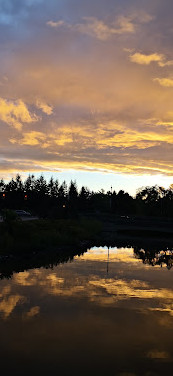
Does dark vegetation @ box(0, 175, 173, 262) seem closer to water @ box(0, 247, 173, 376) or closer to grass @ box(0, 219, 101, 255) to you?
grass @ box(0, 219, 101, 255)

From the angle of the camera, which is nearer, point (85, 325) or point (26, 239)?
point (85, 325)

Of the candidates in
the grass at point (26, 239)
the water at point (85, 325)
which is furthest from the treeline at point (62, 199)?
the water at point (85, 325)

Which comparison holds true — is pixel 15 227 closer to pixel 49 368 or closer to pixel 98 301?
pixel 98 301

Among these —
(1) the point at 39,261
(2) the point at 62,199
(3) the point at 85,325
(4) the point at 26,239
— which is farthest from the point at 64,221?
(2) the point at 62,199

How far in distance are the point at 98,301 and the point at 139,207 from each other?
5940 inches

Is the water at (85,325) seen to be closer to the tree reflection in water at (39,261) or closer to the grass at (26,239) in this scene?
the tree reflection in water at (39,261)

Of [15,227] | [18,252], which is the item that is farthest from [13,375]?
[15,227]

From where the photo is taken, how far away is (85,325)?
566 inches

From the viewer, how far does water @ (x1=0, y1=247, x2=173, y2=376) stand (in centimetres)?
1074

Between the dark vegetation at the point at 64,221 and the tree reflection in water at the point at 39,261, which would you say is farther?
the dark vegetation at the point at 64,221

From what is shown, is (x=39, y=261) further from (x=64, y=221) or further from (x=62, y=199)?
(x=62, y=199)

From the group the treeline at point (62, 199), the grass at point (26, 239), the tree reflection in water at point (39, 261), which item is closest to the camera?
the tree reflection in water at point (39, 261)

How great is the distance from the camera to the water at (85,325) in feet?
35.2

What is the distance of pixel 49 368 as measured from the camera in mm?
10391
